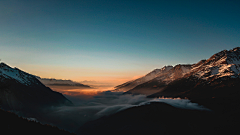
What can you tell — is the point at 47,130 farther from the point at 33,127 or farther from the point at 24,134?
the point at 24,134

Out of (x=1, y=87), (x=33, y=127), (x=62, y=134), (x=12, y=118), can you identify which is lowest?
(x=62, y=134)

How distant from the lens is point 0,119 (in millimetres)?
44844

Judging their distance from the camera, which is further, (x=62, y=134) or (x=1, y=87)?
(x=62, y=134)

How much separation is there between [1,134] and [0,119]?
340 inches

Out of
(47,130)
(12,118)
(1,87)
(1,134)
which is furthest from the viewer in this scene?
(47,130)

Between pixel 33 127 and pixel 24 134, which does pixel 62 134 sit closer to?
pixel 33 127

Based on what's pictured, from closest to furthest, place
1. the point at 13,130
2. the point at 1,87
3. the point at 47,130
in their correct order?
the point at 13,130
the point at 1,87
the point at 47,130

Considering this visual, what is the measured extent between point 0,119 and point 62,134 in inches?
1012

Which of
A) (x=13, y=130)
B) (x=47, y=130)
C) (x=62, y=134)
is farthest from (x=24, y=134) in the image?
(x=62, y=134)

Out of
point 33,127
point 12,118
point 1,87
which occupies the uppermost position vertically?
point 1,87

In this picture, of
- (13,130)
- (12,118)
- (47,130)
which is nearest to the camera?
(13,130)

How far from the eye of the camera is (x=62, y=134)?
62344 mm

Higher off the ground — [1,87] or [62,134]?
[1,87]

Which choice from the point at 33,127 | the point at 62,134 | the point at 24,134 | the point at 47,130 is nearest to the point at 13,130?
the point at 24,134
